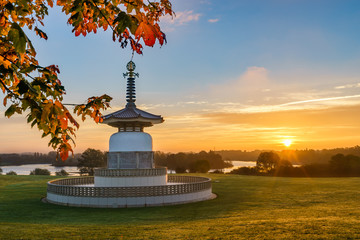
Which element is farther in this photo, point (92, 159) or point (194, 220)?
point (92, 159)

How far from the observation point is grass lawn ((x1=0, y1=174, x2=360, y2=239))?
32.6 ft

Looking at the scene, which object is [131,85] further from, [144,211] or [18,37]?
[18,37]

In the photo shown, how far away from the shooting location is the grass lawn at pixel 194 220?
→ 995cm

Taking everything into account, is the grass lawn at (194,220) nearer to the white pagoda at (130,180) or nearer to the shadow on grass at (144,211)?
the shadow on grass at (144,211)

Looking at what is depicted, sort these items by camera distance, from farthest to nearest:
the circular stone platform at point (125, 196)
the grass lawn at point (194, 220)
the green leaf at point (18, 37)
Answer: the circular stone platform at point (125, 196) → the grass lawn at point (194, 220) → the green leaf at point (18, 37)

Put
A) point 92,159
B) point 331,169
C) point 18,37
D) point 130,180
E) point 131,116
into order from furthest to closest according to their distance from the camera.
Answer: point 92,159 < point 331,169 < point 131,116 < point 130,180 < point 18,37

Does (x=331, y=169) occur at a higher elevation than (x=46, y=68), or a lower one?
lower

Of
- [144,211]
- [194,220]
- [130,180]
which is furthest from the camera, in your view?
[130,180]

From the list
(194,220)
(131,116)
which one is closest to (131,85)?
(131,116)

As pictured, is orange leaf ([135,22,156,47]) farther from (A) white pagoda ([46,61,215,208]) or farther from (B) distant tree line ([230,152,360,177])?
(B) distant tree line ([230,152,360,177])

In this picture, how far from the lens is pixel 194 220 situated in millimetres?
14148

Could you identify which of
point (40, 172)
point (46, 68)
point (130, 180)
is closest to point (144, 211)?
point (130, 180)

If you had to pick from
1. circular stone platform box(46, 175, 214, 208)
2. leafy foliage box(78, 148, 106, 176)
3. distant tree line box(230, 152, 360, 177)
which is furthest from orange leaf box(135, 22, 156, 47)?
leafy foliage box(78, 148, 106, 176)

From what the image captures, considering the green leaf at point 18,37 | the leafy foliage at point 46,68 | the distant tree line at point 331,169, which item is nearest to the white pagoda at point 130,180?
the leafy foliage at point 46,68
